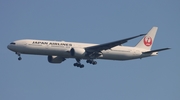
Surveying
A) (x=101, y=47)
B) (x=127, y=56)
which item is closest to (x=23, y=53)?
(x=101, y=47)

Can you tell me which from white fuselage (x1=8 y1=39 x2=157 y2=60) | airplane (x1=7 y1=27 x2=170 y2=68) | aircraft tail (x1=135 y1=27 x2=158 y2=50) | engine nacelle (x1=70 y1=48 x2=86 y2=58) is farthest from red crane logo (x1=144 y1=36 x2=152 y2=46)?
engine nacelle (x1=70 y1=48 x2=86 y2=58)

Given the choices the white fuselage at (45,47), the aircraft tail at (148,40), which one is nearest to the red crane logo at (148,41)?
the aircraft tail at (148,40)

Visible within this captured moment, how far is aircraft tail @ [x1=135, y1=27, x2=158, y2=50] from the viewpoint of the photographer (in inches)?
3301

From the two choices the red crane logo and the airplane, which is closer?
the airplane

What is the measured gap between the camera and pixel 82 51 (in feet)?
246

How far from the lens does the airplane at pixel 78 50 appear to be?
7306cm

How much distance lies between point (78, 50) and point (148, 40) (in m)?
16.3

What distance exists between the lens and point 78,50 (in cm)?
7475

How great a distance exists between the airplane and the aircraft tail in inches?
39.0

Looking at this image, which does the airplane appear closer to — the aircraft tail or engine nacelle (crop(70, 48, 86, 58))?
engine nacelle (crop(70, 48, 86, 58))

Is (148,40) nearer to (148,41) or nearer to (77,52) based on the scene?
(148,41)

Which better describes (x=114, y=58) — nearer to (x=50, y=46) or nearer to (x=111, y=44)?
(x=111, y=44)

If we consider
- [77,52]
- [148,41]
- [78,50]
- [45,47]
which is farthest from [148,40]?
[45,47]

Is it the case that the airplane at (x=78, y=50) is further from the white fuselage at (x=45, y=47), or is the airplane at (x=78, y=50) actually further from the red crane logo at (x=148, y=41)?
the red crane logo at (x=148, y=41)
